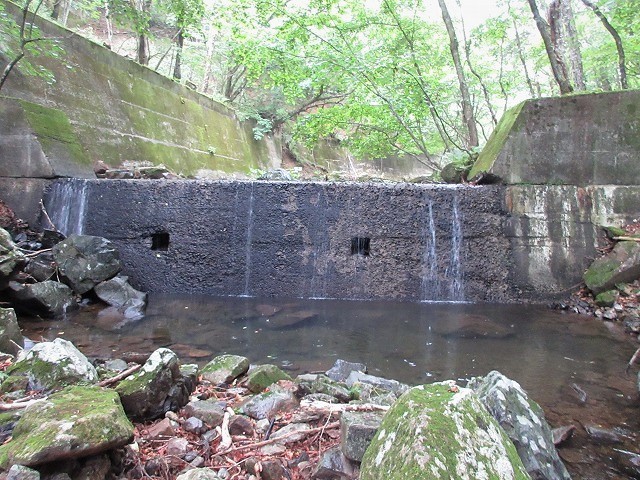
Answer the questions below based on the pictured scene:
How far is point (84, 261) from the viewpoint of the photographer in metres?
5.60

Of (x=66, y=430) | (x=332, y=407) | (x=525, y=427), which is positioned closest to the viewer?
(x=66, y=430)

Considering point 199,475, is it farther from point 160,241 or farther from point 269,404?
point 160,241

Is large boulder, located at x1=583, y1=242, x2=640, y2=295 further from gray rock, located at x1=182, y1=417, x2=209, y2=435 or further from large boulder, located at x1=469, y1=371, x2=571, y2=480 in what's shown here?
gray rock, located at x1=182, y1=417, x2=209, y2=435

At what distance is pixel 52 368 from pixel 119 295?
3621mm

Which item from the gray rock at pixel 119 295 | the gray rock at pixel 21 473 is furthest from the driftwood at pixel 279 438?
the gray rock at pixel 119 295

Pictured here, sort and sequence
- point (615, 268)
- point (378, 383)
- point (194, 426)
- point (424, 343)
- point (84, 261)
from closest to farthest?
point (194, 426)
point (378, 383)
point (424, 343)
point (84, 261)
point (615, 268)

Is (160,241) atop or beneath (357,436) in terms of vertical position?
atop

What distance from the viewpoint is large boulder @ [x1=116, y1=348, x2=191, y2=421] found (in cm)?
211

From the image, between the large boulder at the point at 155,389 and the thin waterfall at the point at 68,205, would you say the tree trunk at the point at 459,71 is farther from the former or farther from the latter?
the large boulder at the point at 155,389

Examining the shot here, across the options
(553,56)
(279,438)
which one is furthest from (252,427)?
(553,56)

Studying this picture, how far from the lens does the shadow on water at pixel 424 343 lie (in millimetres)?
2914

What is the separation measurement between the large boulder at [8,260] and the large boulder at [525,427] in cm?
498

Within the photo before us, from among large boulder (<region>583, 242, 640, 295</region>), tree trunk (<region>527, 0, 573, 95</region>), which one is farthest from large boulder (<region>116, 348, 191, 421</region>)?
tree trunk (<region>527, 0, 573, 95</region>)

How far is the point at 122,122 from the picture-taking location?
9242 mm
